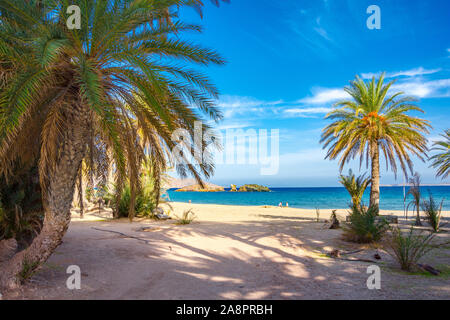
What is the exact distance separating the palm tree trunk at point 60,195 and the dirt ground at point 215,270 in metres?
0.42

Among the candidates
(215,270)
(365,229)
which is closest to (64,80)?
(215,270)

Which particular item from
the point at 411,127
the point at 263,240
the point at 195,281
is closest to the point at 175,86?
the point at 195,281

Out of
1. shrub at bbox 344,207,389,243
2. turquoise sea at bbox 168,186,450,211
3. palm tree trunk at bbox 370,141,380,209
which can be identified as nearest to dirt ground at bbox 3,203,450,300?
shrub at bbox 344,207,389,243

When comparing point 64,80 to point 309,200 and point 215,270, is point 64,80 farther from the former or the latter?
point 309,200

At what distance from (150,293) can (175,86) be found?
3.45 meters

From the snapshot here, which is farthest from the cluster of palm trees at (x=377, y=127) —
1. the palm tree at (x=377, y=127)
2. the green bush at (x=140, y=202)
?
the green bush at (x=140, y=202)

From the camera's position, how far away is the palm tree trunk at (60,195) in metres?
4.14

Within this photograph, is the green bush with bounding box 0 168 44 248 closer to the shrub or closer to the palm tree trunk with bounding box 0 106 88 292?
the palm tree trunk with bounding box 0 106 88 292

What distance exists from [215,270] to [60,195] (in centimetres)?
291

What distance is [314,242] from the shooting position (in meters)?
7.70
